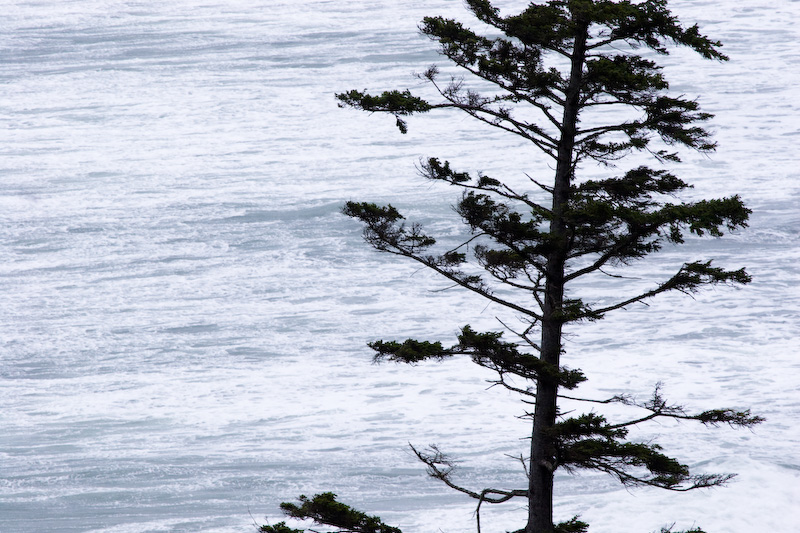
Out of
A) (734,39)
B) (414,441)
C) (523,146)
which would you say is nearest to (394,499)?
(414,441)

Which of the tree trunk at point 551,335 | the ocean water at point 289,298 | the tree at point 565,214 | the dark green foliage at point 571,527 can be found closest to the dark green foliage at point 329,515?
the tree at point 565,214

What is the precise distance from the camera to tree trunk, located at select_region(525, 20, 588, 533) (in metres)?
5.74

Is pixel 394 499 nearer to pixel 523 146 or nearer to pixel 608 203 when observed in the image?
pixel 608 203

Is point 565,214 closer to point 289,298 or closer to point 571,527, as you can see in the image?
point 571,527

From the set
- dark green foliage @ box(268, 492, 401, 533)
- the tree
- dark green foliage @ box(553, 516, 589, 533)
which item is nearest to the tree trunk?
the tree

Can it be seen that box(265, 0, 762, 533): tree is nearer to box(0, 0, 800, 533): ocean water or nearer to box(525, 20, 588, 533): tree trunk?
box(525, 20, 588, 533): tree trunk

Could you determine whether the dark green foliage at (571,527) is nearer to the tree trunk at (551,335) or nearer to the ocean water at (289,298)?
the tree trunk at (551,335)

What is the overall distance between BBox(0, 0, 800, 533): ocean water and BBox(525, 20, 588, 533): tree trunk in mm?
6471

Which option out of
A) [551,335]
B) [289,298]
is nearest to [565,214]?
[551,335]

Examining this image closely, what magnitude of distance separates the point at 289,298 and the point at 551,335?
13915 millimetres

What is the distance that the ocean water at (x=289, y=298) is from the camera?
1326 centimetres

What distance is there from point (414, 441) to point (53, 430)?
5.67m

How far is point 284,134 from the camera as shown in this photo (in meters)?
27.2

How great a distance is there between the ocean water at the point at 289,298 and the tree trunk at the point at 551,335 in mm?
6471
